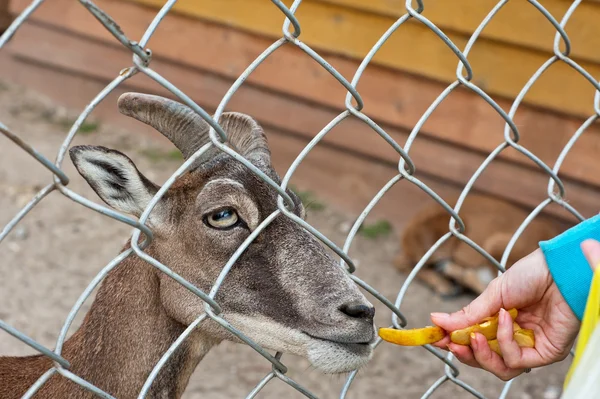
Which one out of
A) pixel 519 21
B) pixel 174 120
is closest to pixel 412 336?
pixel 174 120

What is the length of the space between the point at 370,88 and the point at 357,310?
4.04 meters

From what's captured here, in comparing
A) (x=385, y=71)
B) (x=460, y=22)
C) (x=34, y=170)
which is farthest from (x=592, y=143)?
(x=34, y=170)

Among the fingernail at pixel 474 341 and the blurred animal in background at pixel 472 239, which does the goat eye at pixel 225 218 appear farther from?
the blurred animal in background at pixel 472 239

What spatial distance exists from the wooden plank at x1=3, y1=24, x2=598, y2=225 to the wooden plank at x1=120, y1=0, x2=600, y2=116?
0.60 m

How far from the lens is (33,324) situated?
15.4ft

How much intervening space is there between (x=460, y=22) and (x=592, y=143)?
1.24 metres

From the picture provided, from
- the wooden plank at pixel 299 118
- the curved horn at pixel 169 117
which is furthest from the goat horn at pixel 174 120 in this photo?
the wooden plank at pixel 299 118

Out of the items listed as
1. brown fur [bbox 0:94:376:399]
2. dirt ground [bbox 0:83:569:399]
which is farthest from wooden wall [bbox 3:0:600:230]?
brown fur [bbox 0:94:376:399]

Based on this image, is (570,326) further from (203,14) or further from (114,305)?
(203,14)

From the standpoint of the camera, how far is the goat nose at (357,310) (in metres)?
2.24

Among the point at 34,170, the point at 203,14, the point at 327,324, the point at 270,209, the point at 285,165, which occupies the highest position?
the point at 203,14

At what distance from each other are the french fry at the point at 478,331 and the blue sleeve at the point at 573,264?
161mm

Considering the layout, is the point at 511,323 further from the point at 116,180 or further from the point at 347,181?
the point at 347,181

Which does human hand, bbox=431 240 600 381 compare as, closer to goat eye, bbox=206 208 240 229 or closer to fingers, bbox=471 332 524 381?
fingers, bbox=471 332 524 381
